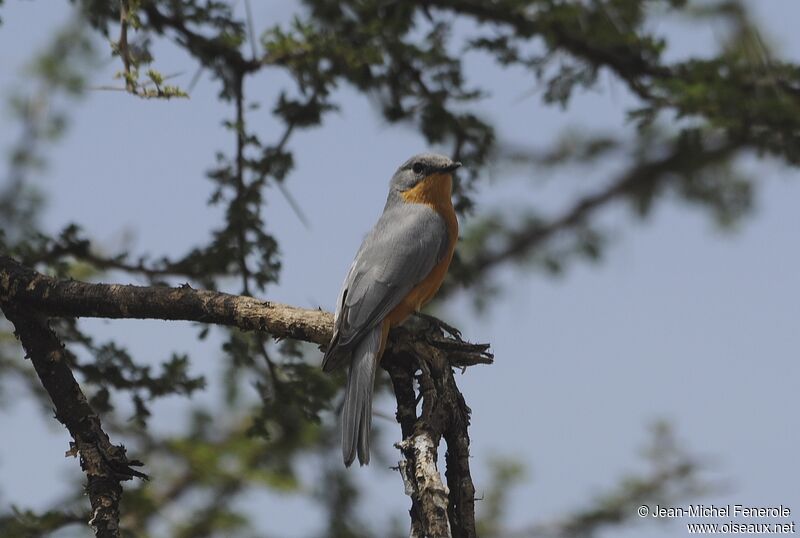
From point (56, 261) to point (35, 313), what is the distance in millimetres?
1209

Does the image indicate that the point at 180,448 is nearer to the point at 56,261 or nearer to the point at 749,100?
the point at 56,261

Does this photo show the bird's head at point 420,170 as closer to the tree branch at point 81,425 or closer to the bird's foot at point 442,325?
the bird's foot at point 442,325

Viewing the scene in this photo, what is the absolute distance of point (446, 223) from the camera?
562 centimetres

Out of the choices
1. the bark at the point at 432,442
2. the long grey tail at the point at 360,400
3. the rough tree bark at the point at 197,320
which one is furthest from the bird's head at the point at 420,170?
the bark at the point at 432,442

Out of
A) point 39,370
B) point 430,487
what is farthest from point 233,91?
point 430,487

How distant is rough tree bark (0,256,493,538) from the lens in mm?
3365

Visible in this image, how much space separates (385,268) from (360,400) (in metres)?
0.97

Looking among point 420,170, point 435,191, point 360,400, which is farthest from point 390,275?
point 420,170

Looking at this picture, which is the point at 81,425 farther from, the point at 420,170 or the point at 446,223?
the point at 420,170

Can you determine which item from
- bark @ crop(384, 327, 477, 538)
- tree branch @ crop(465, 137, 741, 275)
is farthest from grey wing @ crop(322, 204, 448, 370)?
Answer: tree branch @ crop(465, 137, 741, 275)

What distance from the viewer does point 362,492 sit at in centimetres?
580

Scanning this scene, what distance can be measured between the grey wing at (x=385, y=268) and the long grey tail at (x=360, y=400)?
68 millimetres

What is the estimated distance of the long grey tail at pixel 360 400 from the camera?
3990 millimetres

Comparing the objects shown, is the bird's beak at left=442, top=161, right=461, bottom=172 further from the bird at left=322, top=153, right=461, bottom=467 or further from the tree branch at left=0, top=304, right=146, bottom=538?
the tree branch at left=0, top=304, right=146, bottom=538
